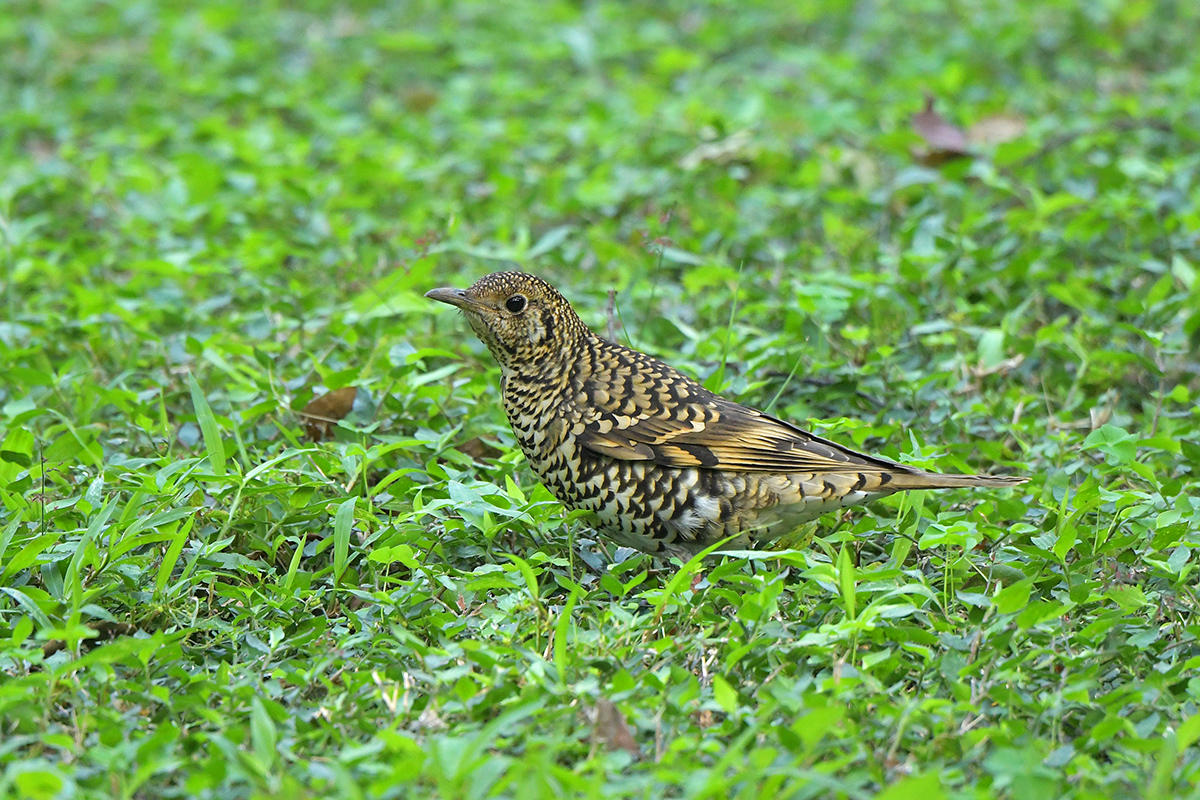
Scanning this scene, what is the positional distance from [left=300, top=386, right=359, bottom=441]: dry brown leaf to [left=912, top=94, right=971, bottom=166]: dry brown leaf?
3.76m

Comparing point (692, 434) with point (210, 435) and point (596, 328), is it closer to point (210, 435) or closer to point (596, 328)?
point (210, 435)

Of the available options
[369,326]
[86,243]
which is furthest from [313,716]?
[86,243]

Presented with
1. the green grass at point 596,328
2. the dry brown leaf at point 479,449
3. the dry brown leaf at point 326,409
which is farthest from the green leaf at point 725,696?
the dry brown leaf at point 326,409

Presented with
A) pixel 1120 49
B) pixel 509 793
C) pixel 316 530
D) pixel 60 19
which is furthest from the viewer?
pixel 60 19

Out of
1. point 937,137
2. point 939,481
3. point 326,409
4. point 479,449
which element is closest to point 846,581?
point 939,481

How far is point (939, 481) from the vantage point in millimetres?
3971

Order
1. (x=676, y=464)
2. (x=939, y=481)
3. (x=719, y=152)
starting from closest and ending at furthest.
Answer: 1. (x=939, y=481)
2. (x=676, y=464)
3. (x=719, y=152)

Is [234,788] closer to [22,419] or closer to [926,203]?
[22,419]

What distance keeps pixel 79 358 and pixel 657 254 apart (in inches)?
95.4

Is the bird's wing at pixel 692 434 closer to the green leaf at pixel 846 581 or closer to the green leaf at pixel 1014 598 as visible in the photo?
the green leaf at pixel 846 581

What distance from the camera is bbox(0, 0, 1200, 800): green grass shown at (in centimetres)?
328

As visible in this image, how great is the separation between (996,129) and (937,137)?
1.99ft

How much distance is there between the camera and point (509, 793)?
301 cm

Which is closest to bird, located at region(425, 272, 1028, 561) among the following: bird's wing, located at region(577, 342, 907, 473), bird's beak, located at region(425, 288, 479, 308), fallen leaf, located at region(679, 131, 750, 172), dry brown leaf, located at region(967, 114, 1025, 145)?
bird's wing, located at region(577, 342, 907, 473)
